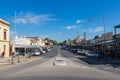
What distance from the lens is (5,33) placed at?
58.8 meters

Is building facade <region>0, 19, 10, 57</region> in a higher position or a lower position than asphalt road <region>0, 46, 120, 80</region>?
higher

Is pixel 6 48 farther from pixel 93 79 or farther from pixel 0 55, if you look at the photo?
pixel 93 79

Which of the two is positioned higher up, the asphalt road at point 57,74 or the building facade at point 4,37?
the building facade at point 4,37

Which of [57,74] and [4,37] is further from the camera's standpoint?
[4,37]

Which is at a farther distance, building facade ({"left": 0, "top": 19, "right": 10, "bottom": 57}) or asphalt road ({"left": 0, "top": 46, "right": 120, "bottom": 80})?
building facade ({"left": 0, "top": 19, "right": 10, "bottom": 57})

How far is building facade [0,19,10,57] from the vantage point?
5475 cm

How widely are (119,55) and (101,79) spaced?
126ft

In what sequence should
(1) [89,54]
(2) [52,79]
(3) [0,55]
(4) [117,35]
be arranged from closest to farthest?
(2) [52,79] < (3) [0,55] < (4) [117,35] < (1) [89,54]

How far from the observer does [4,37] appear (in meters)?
57.9

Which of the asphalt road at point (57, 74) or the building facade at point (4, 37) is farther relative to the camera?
the building facade at point (4, 37)

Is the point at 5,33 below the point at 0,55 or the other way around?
the other way around

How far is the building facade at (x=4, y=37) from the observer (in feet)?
180

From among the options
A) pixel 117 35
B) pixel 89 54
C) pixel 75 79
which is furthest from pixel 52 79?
pixel 89 54

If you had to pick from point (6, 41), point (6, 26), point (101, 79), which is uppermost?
point (6, 26)
